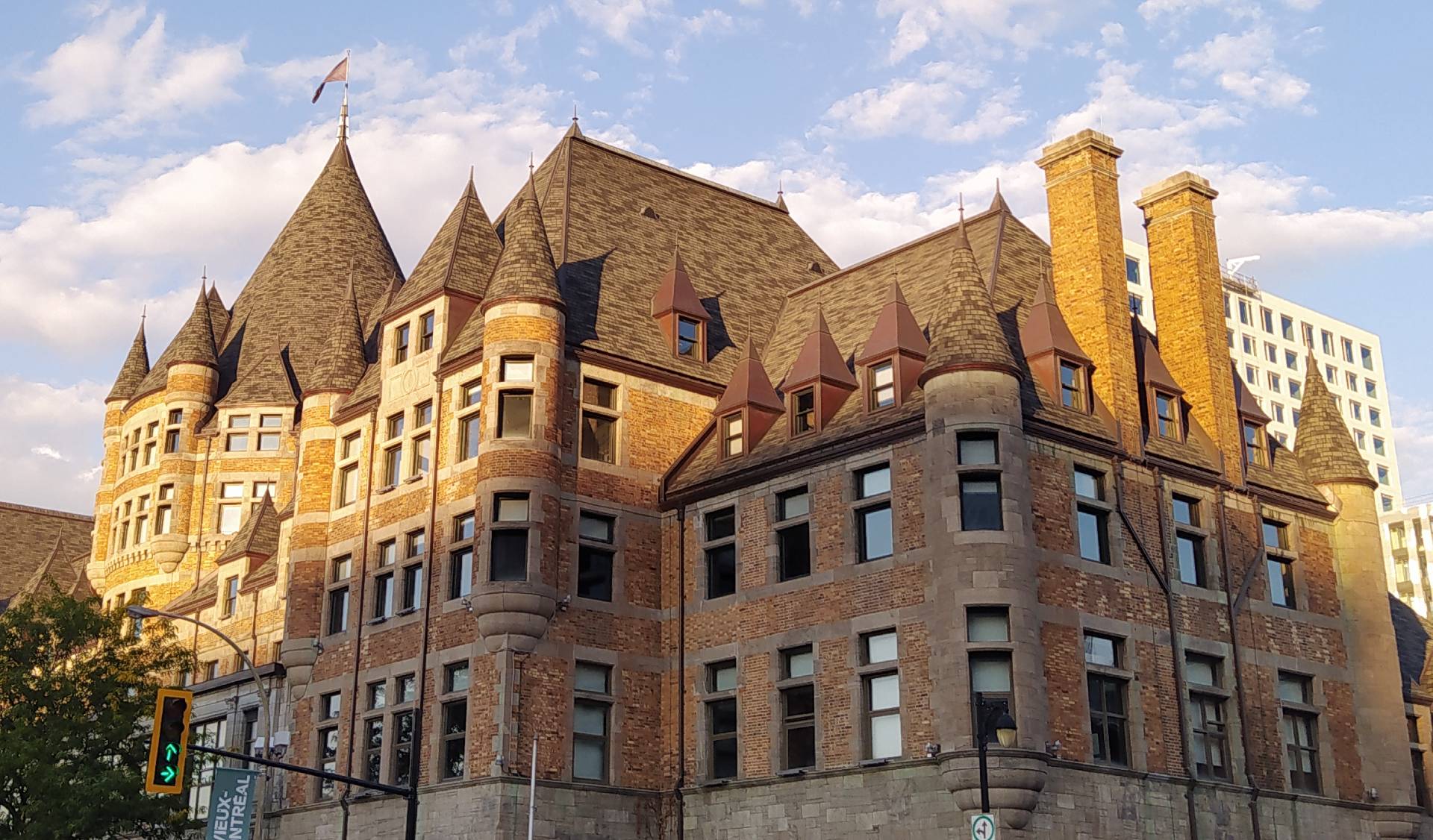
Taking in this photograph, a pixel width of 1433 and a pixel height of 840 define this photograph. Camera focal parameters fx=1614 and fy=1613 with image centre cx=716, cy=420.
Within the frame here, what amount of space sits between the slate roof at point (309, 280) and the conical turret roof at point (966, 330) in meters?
27.2

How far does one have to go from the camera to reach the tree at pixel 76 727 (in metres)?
36.9

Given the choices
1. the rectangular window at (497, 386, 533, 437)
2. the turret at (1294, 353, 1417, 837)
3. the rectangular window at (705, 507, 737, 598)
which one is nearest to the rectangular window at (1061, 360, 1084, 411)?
the rectangular window at (705, 507, 737, 598)

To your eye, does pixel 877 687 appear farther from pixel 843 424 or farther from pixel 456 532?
pixel 456 532

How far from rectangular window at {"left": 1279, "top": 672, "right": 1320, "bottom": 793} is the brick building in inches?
4.9

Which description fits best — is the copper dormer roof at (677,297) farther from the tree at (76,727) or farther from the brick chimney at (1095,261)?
the tree at (76,727)

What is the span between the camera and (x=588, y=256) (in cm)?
4159

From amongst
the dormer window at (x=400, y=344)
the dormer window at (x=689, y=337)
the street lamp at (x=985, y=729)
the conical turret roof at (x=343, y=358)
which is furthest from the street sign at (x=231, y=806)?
the dormer window at (x=689, y=337)

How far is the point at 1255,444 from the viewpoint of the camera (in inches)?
1563

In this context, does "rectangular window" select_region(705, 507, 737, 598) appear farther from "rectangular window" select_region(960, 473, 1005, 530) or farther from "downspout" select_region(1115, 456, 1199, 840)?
"downspout" select_region(1115, 456, 1199, 840)

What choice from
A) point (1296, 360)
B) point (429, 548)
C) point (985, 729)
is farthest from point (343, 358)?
point (1296, 360)

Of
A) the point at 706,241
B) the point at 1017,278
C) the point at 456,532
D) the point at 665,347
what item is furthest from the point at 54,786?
the point at 1017,278

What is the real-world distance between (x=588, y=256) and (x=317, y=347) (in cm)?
1851

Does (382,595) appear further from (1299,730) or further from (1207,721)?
(1299,730)

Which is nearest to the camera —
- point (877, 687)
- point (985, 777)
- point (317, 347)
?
point (985, 777)
